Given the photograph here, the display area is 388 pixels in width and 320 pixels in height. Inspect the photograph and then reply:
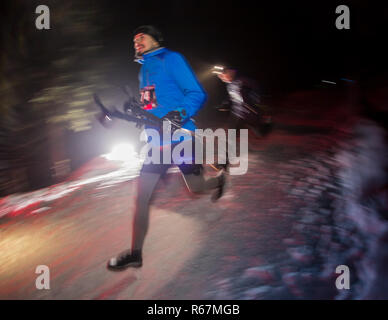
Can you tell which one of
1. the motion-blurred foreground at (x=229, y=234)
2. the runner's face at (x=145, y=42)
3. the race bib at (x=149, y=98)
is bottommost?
the motion-blurred foreground at (x=229, y=234)

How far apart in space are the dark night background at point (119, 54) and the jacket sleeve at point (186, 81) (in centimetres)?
76

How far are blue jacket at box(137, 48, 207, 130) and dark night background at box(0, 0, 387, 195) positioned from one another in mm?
580

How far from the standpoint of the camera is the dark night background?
5.05 meters

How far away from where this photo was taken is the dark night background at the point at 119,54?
5047 mm

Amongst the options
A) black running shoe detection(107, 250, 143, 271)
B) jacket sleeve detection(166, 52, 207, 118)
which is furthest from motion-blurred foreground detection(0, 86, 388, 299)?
jacket sleeve detection(166, 52, 207, 118)

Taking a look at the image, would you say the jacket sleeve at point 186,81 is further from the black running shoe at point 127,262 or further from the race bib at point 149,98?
the black running shoe at point 127,262

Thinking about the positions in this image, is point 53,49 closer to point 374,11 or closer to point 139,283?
point 139,283

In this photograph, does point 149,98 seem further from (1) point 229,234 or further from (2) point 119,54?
(2) point 119,54

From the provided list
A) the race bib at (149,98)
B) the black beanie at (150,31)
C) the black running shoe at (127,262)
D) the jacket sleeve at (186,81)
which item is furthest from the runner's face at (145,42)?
the black running shoe at (127,262)

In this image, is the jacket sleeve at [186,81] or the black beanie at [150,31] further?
the black beanie at [150,31]

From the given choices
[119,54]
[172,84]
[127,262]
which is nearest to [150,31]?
[172,84]

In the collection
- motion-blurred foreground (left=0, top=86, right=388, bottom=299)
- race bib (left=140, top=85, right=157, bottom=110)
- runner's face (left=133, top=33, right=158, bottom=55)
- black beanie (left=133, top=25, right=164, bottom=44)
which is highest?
black beanie (left=133, top=25, right=164, bottom=44)

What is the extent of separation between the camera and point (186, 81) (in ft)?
8.71

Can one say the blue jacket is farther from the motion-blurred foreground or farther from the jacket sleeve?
the motion-blurred foreground
